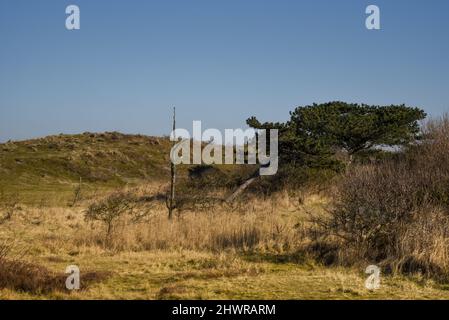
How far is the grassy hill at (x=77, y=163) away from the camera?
37.8 metres

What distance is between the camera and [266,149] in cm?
2662

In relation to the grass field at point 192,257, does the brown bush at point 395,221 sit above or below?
above

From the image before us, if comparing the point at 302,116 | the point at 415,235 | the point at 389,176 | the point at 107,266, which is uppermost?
the point at 302,116

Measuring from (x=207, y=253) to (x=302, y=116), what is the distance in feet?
51.4

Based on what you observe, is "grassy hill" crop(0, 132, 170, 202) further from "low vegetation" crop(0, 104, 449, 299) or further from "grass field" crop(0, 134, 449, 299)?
"grass field" crop(0, 134, 449, 299)

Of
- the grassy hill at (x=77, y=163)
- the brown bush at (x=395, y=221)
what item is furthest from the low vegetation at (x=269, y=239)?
the grassy hill at (x=77, y=163)

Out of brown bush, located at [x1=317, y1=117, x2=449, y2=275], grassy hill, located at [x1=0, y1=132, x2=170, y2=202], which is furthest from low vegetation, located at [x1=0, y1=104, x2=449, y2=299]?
grassy hill, located at [x1=0, y1=132, x2=170, y2=202]

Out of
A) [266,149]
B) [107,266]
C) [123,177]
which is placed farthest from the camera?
Answer: [123,177]

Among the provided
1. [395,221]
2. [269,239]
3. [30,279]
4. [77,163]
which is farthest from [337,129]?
[77,163]

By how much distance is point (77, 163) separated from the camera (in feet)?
149

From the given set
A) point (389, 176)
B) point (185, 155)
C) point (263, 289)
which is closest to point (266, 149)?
point (389, 176)

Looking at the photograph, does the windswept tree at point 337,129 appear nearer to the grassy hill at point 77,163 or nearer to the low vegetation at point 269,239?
the low vegetation at point 269,239

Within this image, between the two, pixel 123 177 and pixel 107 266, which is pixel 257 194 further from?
pixel 123 177

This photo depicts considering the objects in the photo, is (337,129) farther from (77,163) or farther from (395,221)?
(77,163)
